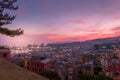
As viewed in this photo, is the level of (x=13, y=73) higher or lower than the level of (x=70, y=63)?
higher

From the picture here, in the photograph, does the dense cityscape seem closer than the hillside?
No

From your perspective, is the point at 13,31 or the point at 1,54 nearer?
the point at 13,31

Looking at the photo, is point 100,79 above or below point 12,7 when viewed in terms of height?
below

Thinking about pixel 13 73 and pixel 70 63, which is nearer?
pixel 13 73

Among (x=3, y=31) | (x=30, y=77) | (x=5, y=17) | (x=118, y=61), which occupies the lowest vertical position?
(x=118, y=61)

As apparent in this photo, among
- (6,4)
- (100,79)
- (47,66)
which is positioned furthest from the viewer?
(47,66)

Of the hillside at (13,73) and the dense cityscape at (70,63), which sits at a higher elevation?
the hillside at (13,73)

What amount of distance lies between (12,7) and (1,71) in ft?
31.4

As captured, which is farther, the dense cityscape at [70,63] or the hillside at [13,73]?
the dense cityscape at [70,63]

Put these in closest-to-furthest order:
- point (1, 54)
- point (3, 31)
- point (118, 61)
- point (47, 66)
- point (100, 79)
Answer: point (3, 31) < point (1, 54) < point (100, 79) < point (47, 66) < point (118, 61)

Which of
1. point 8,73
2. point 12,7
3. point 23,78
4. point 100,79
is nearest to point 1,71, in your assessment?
point 8,73

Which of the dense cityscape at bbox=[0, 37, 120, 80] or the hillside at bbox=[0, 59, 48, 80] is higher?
the hillside at bbox=[0, 59, 48, 80]

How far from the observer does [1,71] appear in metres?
5.60

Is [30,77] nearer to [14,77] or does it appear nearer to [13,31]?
[14,77]
